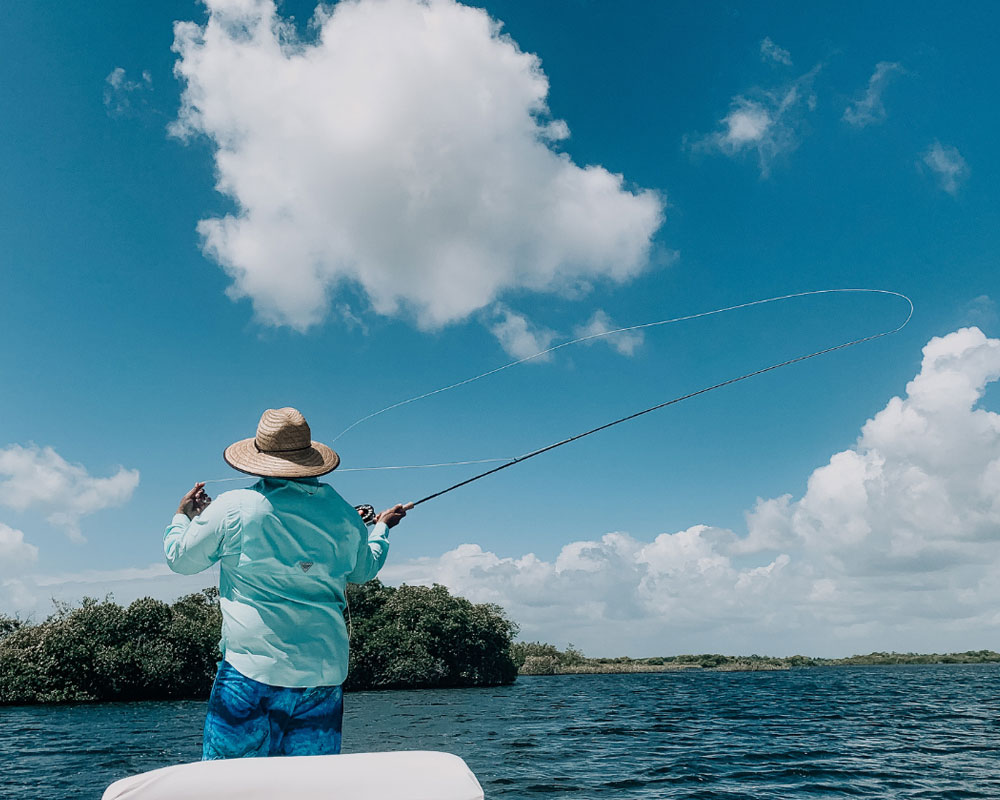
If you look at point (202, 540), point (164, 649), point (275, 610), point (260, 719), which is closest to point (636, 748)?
point (260, 719)

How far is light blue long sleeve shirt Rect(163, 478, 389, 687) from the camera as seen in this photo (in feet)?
10.9

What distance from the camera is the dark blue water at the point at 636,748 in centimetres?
1270

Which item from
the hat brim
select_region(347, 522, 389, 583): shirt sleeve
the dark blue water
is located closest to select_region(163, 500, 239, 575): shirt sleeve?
the hat brim

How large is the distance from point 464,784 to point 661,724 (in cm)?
2489

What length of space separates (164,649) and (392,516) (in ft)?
163

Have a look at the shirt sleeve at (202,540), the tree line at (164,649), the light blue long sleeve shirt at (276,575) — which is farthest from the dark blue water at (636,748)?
the tree line at (164,649)

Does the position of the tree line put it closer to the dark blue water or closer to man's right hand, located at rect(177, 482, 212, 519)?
the dark blue water

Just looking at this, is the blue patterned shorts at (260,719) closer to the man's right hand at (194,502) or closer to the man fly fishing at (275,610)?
the man fly fishing at (275,610)

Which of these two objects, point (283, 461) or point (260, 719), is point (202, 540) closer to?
point (283, 461)

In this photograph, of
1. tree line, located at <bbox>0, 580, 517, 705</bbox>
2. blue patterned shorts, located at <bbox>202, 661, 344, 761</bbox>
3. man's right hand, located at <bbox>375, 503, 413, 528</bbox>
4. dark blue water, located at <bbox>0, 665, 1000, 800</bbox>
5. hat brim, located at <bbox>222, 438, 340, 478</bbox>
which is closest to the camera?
blue patterned shorts, located at <bbox>202, 661, 344, 761</bbox>

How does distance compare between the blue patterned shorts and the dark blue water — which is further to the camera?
the dark blue water

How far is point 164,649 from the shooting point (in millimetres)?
47156

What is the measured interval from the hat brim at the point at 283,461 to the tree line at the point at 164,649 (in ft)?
114

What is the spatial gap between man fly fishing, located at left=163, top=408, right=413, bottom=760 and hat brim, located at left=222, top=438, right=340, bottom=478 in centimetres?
1
